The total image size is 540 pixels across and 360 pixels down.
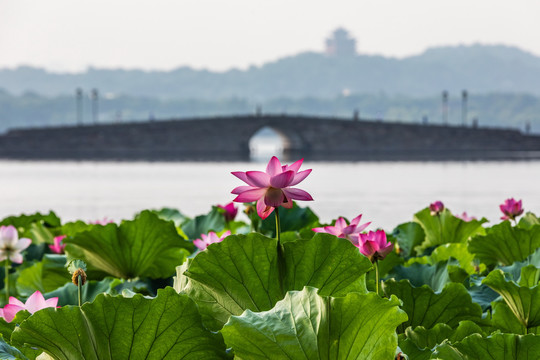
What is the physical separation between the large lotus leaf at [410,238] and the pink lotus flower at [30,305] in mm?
1656

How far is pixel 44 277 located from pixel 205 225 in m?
0.80

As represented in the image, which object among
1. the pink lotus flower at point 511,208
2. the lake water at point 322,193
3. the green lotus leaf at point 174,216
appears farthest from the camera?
the lake water at point 322,193

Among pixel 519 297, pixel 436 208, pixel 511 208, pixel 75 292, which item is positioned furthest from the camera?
pixel 511 208

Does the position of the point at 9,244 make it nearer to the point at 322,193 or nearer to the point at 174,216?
the point at 174,216

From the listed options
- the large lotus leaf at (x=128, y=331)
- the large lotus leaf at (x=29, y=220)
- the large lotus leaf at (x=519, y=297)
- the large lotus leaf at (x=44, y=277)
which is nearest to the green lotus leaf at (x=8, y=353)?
the large lotus leaf at (x=128, y=331)

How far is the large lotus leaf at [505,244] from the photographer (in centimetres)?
233

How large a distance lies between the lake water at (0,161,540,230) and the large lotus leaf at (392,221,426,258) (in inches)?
368

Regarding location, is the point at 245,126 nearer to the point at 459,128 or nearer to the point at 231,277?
the point at 459,128

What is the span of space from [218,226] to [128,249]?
69cm

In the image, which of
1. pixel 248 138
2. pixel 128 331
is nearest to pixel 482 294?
pixel 128 331

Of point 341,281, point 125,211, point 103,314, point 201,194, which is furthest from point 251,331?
point 201,194

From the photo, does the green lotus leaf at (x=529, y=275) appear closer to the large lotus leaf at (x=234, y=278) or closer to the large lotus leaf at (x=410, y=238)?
the large lotus leaf at (x=234, y=278)

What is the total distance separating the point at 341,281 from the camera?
4.54 ft

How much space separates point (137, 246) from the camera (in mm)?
2285
